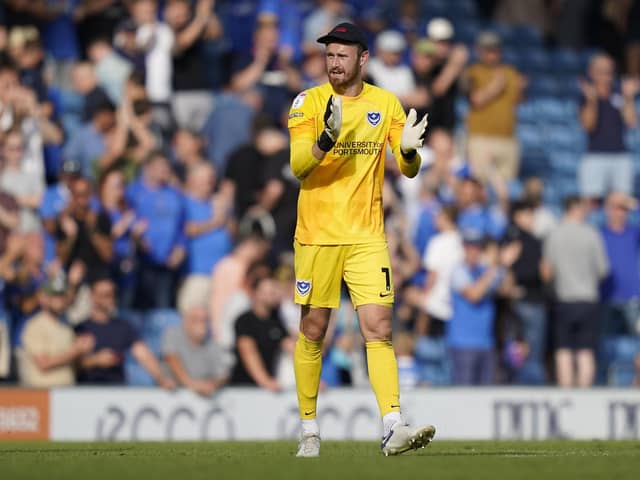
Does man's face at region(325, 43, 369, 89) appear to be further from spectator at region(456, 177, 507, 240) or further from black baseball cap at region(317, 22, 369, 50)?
spectator at region(456, 177, 507, 240)

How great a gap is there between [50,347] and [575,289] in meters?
5.87

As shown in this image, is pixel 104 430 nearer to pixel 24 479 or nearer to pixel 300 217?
pixel 300 217

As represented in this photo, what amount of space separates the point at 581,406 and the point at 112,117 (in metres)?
5.96

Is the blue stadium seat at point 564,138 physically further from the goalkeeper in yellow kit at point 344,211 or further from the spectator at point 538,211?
the goalkeeper in yellow kit at point 344,211

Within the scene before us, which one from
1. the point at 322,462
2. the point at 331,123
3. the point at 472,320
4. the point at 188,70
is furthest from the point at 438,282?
the point at 322,462

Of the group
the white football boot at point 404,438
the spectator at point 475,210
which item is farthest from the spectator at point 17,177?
the white football boot at point 404,438

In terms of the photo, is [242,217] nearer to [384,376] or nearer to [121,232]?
[121,232]

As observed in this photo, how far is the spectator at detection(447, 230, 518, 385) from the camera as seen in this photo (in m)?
16.4

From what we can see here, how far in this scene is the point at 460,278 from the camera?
16578 millimetres

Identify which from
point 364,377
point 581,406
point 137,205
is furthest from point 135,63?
point 581,406

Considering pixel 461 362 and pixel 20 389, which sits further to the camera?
pixel 461 362

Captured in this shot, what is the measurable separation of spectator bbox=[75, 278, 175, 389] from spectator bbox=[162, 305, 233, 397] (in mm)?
151

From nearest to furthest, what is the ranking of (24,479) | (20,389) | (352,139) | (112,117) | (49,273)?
(24,479) < (352,139) < (20,389) < (49,273) < (112,117)

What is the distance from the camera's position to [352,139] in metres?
9.80
